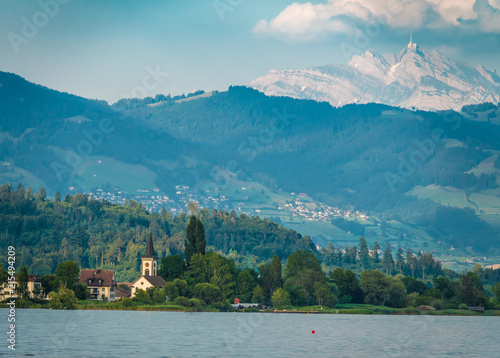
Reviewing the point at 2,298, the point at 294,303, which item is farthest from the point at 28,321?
the point at 294,303

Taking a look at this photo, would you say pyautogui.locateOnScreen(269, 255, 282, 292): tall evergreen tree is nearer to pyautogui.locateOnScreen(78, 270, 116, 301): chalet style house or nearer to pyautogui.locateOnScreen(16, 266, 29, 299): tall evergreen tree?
pyautogui.locateOnScreen(78, 270, 116, 301): chalet style house

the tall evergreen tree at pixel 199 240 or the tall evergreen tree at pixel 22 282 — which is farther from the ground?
the tall evergreen tree at pixel 199 240

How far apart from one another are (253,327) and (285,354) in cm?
3886

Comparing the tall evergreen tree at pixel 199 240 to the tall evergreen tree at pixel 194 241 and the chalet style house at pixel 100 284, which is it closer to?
the tall evergreen tree at pixel 194 241

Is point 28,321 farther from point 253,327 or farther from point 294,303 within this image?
point 294,303

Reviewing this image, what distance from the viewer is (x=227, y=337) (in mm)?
108188

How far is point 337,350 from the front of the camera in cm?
9562

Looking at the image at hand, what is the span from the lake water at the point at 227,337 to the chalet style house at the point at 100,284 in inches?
1742

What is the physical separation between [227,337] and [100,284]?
3659 inches

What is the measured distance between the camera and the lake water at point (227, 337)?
89750mm

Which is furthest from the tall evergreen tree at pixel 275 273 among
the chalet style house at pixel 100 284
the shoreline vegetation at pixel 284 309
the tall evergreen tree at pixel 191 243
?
the chalet style house at pixel 100 284

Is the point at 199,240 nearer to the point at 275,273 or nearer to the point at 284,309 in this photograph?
the point at 275,273

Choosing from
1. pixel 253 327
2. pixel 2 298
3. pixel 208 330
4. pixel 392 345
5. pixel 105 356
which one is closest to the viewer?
pixel 105 356

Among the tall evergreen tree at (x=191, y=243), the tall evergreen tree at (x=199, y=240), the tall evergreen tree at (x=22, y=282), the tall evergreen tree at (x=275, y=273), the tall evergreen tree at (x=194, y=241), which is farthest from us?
the tall evergreen tree at (x=199, y=240)
